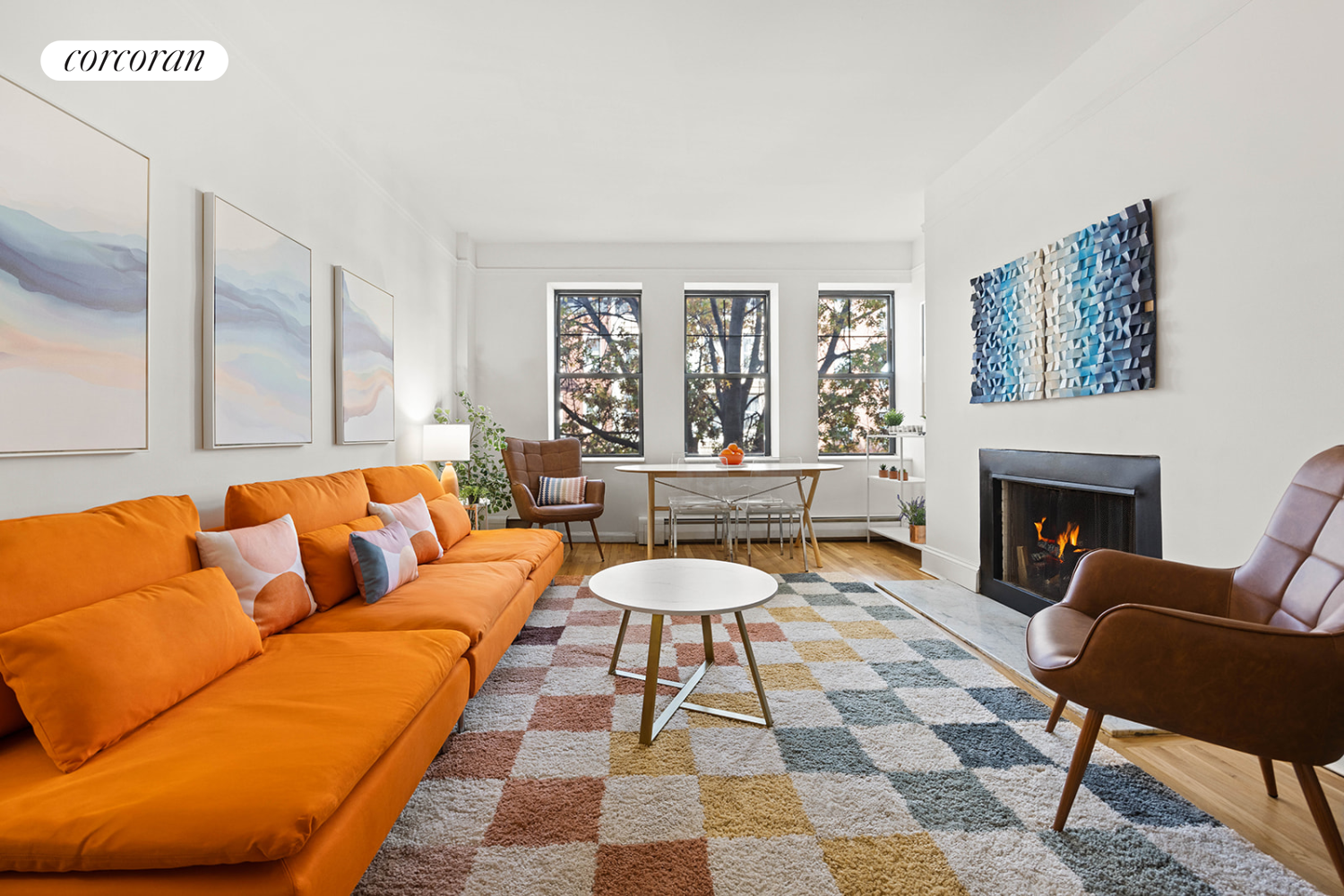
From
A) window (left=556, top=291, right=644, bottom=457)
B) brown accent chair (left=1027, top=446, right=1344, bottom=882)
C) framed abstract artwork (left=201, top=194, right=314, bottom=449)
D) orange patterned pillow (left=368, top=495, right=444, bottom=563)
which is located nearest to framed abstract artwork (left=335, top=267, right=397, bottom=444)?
framed abstract artwork (left=201, top=194, right=314, bottom=449)

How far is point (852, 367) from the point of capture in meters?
6.21

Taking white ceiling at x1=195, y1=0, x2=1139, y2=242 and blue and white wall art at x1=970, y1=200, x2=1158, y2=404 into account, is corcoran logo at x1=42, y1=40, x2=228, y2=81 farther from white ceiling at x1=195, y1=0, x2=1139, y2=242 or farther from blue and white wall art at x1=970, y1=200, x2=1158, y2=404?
blue and white wall art at x1=970, y1=200, x2=1158, y2=404

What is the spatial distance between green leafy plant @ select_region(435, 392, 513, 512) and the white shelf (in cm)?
321

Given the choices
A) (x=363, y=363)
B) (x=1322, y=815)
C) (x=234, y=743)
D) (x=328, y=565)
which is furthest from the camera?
(x=363, y=363)

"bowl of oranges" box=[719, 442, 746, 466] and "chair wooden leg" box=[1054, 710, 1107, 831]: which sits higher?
"bowl of oranges" box=[719, 442, 746, 466]

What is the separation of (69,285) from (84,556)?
0.75 metres

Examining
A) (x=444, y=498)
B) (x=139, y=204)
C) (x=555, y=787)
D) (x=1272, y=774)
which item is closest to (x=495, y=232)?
(x=444, y=498)

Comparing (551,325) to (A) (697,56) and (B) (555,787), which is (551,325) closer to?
(A) (697,56)

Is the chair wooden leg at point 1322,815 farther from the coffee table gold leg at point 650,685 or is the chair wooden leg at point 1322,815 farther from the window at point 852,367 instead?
the window at point 852,367

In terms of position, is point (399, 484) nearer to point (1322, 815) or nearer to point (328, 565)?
point (328, 565)

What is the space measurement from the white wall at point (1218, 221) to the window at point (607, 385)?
3.64 metres

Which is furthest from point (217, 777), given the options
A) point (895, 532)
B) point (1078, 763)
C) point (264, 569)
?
point (895, 532)

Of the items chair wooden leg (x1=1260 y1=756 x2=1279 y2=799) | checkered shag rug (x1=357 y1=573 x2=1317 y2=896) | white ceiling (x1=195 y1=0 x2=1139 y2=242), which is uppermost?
white ceiling (x1=195 y1=0 x2=1139 y2=242)

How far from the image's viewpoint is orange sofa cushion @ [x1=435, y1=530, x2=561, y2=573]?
10.3ft
